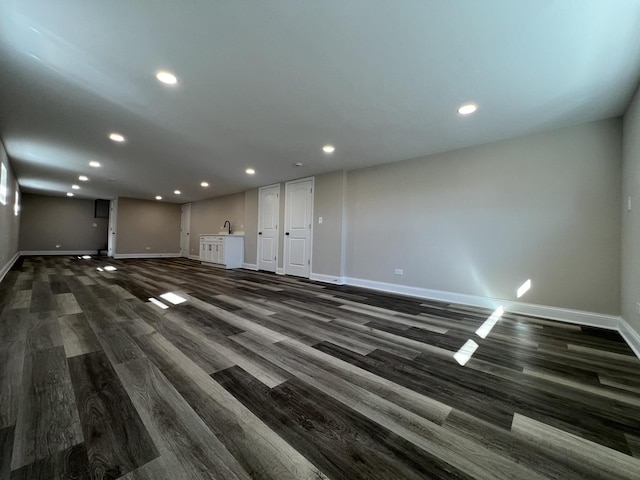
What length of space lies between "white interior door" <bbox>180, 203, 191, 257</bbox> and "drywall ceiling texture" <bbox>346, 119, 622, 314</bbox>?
815cm

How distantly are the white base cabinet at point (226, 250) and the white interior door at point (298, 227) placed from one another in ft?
6.24

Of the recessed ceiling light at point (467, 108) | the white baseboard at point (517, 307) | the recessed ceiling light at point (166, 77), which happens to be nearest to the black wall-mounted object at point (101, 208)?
the recessed ceiling light at point (166, 77)

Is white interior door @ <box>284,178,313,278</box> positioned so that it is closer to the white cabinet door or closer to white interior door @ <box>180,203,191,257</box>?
the white cabinet door

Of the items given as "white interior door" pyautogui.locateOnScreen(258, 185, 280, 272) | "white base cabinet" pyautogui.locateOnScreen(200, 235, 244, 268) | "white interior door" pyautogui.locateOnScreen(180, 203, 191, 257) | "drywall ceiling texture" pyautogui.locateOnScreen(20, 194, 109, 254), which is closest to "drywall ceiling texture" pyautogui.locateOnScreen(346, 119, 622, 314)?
"white interior door" pyautogui.locateOnScreen(258, 185, 280, 272)

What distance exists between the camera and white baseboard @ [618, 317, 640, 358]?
6.92 ft

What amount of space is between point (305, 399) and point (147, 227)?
10.6 meters

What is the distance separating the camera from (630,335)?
7.51 ft

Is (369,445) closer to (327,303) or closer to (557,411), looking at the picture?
(557,411)

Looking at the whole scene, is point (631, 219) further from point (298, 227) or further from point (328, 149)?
point (298, 227)

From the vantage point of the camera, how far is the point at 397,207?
4340 mm

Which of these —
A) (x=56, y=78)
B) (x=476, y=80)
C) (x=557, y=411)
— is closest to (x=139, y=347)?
(x=56, y=78)

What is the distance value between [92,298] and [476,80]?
498cm

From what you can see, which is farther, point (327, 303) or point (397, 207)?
point (397, 207)

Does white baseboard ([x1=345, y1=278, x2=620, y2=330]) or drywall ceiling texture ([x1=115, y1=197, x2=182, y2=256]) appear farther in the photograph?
drywall ceiling texture ([x1=115, y1=197, x2=182, y2=256])
